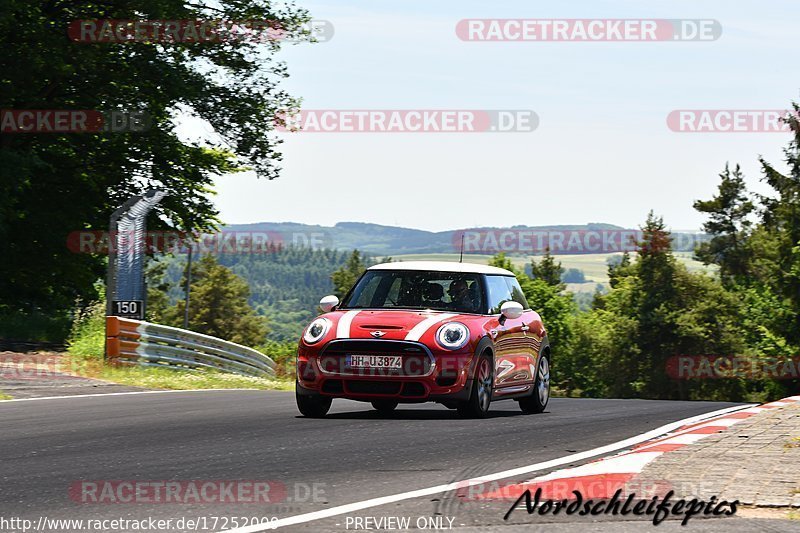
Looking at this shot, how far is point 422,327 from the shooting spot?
11.6 metres

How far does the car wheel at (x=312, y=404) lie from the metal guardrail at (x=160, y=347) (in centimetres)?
905

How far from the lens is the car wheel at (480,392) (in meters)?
11.9

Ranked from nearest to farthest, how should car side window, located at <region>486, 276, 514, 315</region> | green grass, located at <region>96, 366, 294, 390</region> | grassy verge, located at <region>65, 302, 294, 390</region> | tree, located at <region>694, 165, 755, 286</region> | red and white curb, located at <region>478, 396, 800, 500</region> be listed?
red and white curb, located at <region>478, 396, 800, 500</region>
car side window, located at <region>486, 276, 514, 315</region>
green grass, located at <region>96, 366, 294, 390</region>
grassy verge, located at <region>65, 302, 294, 390</region>
tree, located at <region>694, 165, 755, 286</region>

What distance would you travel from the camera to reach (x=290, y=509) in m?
6.37

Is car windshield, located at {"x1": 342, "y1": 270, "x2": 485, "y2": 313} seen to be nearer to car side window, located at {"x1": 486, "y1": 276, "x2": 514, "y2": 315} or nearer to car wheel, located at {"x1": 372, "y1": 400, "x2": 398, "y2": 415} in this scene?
car side window, located at {"x1": 486, "y1": 276, "x2": 514, "y2": 315}

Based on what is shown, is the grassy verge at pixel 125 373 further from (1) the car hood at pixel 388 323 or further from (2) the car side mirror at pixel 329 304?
(1) the car hood at pixel 388 323

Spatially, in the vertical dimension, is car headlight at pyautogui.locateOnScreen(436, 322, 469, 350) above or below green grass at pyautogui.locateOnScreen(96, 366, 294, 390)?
above

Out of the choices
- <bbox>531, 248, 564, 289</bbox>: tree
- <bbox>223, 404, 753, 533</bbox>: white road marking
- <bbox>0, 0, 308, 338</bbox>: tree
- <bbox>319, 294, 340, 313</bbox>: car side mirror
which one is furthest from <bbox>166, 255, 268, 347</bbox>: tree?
<bbox>223, 404, 753, 533</bbox>: white road marking

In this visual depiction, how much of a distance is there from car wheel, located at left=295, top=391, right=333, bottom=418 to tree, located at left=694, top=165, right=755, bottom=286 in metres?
80.1

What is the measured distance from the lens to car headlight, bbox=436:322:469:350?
1155cm

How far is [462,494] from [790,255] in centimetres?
6137

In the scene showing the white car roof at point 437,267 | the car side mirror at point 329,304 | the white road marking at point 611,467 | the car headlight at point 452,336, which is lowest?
the white road marking at point 611,467

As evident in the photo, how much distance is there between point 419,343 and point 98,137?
22.0 m

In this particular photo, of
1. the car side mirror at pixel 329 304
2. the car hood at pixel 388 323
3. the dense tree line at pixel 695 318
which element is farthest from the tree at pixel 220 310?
the car hood at pixel 388 323
